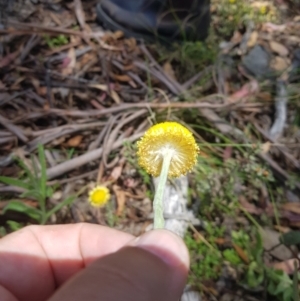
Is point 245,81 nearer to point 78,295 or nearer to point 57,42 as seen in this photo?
point 57,42

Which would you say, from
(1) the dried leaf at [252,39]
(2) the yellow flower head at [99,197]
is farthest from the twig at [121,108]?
(1) the dried leaf at [252,39]

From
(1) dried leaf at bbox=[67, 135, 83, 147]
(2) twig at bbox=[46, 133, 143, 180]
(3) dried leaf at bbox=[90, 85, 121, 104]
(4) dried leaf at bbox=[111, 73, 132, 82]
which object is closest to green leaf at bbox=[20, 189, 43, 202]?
(2) twig at bbox=[46, 133, 143, 180]

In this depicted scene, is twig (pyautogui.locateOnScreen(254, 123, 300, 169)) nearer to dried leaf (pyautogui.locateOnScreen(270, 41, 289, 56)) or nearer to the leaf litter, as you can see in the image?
the leaf litter

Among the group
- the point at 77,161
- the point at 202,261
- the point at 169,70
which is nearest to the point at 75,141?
the point at 77,161

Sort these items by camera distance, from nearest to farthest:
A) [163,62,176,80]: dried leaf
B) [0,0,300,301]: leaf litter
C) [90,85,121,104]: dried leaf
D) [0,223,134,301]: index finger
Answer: [0,223,134,301]: index finger → [0,0,300,301]: leaf litter → [90,85,121,104]: dried leaf → [163,62,176,80]: dried leaf

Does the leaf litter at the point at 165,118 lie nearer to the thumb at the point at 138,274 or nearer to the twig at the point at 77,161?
the twig at the point at 77,161

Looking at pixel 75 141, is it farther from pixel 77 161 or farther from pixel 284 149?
pixel 284 149
